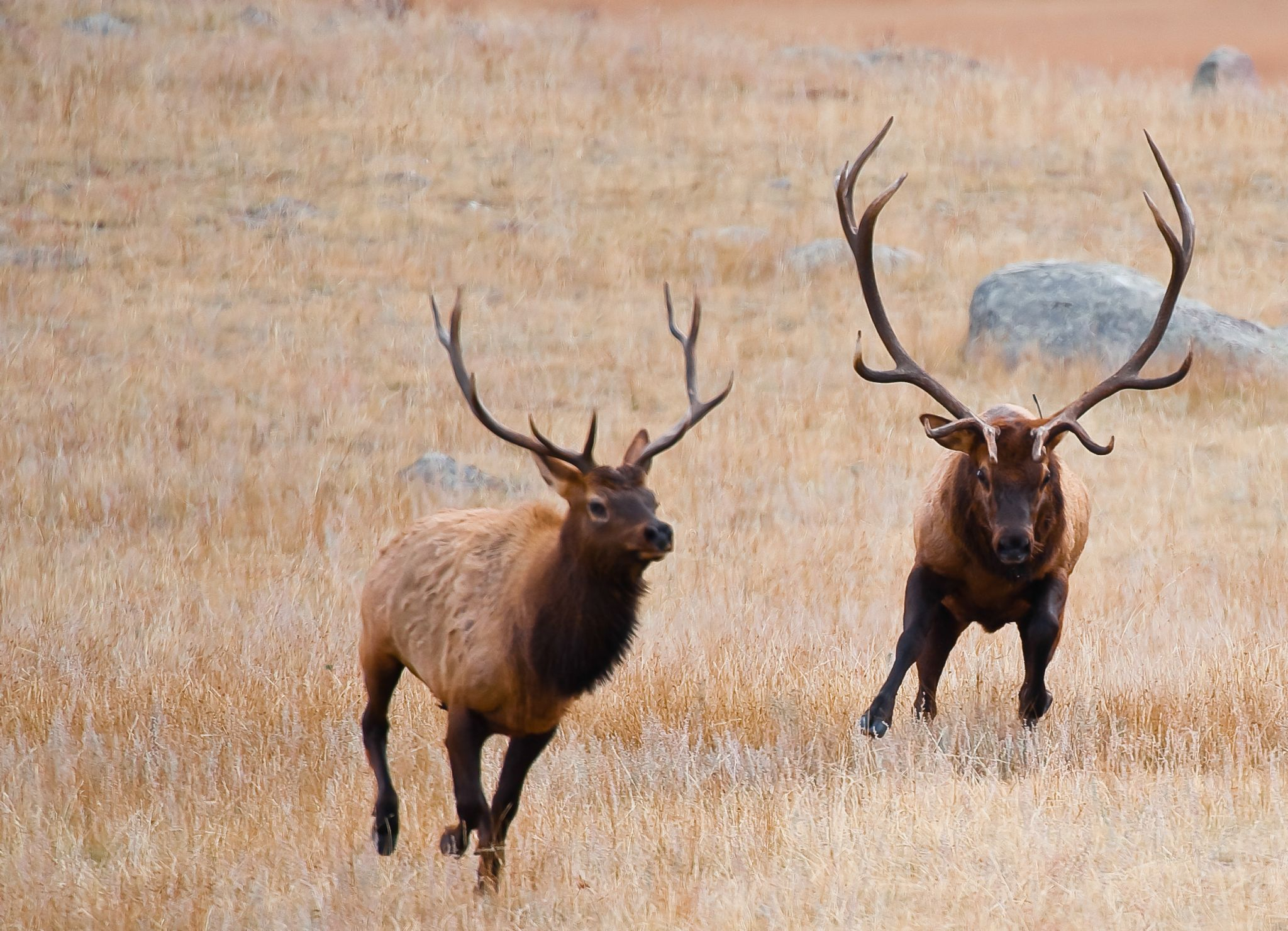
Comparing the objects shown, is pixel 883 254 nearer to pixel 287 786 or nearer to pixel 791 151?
pixel 791 151

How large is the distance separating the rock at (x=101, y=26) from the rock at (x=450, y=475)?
1552 centimetres

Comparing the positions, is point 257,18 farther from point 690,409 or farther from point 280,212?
point 690,409

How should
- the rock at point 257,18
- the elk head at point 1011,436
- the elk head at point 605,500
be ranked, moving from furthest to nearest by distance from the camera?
the rock at point 257,18
the elk head at point 1011,436
the elk head at point 605,500

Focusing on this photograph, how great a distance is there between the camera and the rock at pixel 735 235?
19.7 metres

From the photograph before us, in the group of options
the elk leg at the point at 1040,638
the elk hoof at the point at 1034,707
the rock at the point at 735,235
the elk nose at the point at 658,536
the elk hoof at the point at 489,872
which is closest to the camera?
the elk nose at the point at 658,536

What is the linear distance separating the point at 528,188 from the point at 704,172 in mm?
2574

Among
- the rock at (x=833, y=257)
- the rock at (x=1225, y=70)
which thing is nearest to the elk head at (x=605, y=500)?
the rock at (x=833, y=257)

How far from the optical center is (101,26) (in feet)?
83.0

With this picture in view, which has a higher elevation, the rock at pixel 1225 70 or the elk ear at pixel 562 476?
the rock at pixel 1225 70

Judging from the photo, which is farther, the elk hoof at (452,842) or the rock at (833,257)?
the rock at (833,257)


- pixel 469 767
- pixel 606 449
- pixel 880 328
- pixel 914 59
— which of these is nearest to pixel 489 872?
pixel 469 767

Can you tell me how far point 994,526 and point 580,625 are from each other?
7.17 feet

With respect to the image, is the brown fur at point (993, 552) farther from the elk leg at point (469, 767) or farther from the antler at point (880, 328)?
the elk leg at point (469, 767)

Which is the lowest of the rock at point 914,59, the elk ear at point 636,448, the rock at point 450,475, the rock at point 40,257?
the rock at point 450,475
